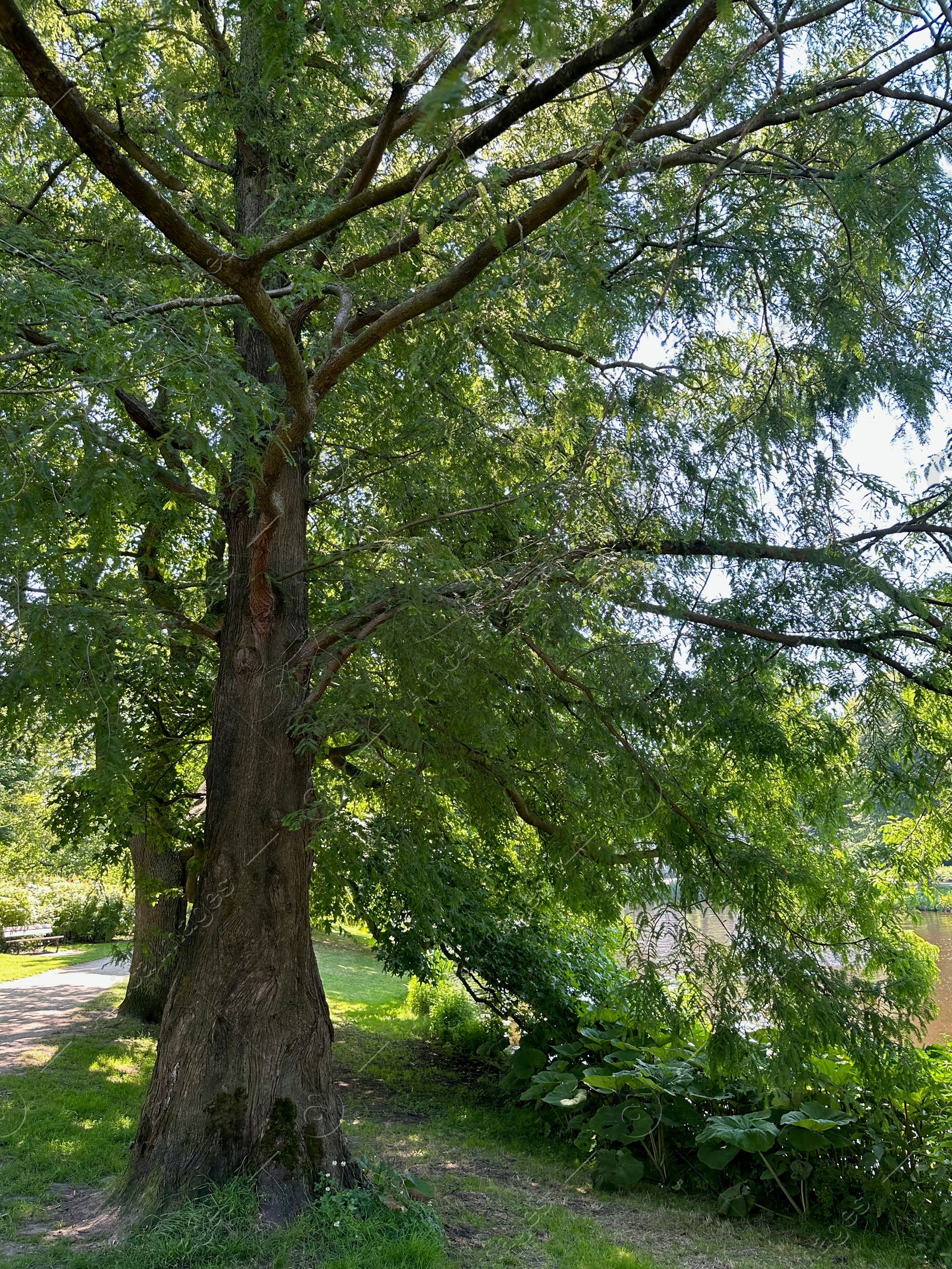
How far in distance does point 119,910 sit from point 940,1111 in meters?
15.6

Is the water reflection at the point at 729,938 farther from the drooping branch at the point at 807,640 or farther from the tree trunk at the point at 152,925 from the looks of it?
the tree trunk at the point at 152,925

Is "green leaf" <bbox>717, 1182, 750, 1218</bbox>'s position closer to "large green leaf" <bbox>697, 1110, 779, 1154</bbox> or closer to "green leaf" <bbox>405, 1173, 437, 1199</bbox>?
"large green leaf" <bbox>697, 1110, 779, 1154</bbox>

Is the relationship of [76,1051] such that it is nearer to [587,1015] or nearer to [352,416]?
[587,1015]

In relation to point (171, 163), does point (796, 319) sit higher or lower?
lower

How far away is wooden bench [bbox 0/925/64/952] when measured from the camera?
755 inches

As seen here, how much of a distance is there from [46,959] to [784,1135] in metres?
15.4

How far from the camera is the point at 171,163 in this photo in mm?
7031

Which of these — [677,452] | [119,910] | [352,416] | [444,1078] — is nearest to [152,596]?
[352,416]

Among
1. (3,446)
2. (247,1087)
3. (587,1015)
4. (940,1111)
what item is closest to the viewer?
(3,446)

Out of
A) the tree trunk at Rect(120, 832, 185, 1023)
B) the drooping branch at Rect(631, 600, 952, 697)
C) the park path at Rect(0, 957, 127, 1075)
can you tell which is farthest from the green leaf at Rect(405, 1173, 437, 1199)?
the park path at Rect(0, 957, 127, 1075)

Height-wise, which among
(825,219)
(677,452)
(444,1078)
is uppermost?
(825,219)

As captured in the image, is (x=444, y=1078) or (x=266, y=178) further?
(x=444, y=1078)

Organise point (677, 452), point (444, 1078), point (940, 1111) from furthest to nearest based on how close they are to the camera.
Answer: point (444, 1078) → point (940, 1111) → point (677, 452)

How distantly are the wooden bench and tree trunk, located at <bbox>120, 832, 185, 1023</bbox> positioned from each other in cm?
997
